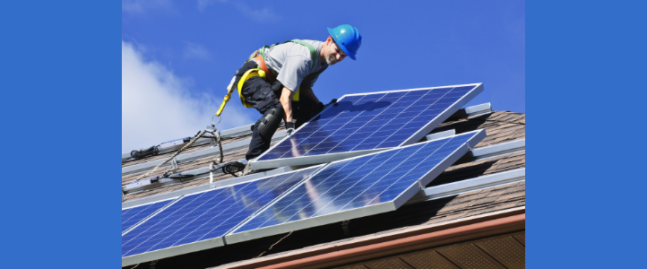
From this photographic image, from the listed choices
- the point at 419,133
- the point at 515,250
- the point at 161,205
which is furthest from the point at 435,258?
the point at 161,205

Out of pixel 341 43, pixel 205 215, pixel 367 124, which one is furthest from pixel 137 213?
pixel 341 43

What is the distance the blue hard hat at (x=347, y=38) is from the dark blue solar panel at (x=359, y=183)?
1.52m

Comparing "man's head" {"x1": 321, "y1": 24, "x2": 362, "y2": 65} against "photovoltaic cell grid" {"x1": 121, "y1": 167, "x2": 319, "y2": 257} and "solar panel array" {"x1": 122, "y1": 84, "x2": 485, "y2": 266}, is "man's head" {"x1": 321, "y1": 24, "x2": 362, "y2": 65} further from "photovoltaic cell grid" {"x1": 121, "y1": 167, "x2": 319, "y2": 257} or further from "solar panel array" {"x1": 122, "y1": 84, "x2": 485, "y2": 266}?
"photovoltaic cell grid" {"x1": 121, "y1": 167, "x2": 319, "y2": 257}

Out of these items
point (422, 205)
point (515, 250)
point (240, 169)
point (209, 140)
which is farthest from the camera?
point (209, 140)

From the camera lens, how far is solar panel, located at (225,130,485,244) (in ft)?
16.4

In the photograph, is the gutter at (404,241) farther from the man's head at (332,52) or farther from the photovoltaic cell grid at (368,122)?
the man's head at (332,52)

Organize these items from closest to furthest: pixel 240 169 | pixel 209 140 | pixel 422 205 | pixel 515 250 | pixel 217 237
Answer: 1. pixel 515 250
2. pixel 217 237
3. pixel 422 205
4. pixel 240 169
5. pixel 209 140

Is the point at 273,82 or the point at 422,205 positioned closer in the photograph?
the point at 422,205

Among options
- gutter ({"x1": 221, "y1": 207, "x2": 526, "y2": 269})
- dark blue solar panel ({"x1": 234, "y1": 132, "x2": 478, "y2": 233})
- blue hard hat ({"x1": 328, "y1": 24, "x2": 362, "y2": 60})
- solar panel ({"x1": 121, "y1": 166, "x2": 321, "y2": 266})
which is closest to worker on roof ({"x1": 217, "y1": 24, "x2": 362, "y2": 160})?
blue hard hat ({"x1": 328, "y1": 24, "x2": 362, "y2": 60})

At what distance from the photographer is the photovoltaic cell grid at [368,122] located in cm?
697

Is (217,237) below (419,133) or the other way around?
below

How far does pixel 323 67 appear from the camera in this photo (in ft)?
26.2

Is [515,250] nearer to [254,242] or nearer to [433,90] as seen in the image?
[254,242]

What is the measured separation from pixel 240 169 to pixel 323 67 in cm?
169
